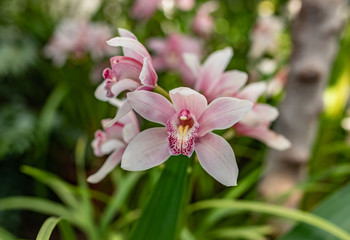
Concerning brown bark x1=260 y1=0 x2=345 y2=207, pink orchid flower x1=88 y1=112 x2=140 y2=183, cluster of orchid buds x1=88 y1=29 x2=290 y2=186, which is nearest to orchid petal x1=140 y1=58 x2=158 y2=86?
cluster of orchid buds x1=88 y1=29 x2=290 y2=186

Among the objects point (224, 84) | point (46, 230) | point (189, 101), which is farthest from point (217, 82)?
point (46, 230)

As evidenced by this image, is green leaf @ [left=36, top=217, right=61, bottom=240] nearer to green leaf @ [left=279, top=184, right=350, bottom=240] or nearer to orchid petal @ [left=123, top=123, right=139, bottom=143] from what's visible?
orchid petal @ [left=123, top=123, right=139, bottom=143]

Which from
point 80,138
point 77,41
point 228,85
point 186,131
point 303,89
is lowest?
point 186,131

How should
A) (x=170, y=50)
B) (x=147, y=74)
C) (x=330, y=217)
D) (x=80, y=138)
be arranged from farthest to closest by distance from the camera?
(x=80, y=138)
(x=170, y=50)
(x=330, y=217)
(x=147, y=74)

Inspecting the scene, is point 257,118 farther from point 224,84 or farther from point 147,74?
point 147,74

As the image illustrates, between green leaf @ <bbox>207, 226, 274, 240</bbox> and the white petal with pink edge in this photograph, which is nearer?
the white petal with pink edge

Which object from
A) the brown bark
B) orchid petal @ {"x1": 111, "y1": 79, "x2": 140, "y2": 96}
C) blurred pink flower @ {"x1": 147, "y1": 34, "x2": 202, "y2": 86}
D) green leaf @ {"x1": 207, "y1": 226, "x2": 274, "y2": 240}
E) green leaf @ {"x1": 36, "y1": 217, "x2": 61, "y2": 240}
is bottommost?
green leaf @ {"x1": 36, "y1": 217, "x2": 61, "y2": 240}
